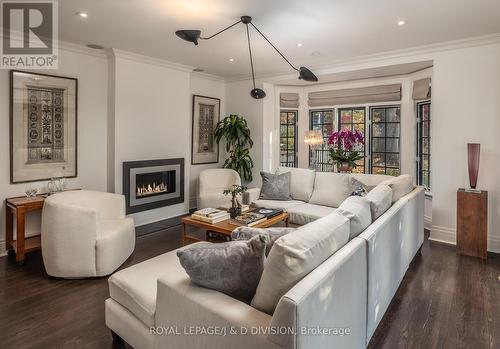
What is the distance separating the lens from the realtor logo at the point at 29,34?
307 cm

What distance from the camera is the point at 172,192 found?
5.38m

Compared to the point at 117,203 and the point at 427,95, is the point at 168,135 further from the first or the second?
the point at 427,95

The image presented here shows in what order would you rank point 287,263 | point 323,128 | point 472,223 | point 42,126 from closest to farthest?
point 287,263
point 472,223
point 42,126
point 323,128

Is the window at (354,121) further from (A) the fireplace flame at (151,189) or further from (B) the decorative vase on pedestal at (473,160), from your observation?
(A) the fireplace flame at (151,189)

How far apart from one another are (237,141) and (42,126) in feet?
10.7

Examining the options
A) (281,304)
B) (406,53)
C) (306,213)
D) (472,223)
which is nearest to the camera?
(281,304)

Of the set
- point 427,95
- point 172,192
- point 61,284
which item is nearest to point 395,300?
point 61,284

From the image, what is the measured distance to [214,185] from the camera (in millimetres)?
5523

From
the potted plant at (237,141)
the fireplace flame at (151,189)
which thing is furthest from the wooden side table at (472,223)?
the fireplace flame at (151,189)

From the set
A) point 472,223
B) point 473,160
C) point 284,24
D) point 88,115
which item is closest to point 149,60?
point 88,115

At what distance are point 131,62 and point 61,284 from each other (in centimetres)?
317

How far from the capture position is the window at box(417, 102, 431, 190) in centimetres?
493

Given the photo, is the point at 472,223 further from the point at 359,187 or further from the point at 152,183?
the point at 152,183

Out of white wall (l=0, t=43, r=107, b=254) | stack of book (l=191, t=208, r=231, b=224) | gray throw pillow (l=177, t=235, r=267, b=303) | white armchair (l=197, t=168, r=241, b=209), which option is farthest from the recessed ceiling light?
gray throw pillow (l=177, t=235, r=267, b=303)
